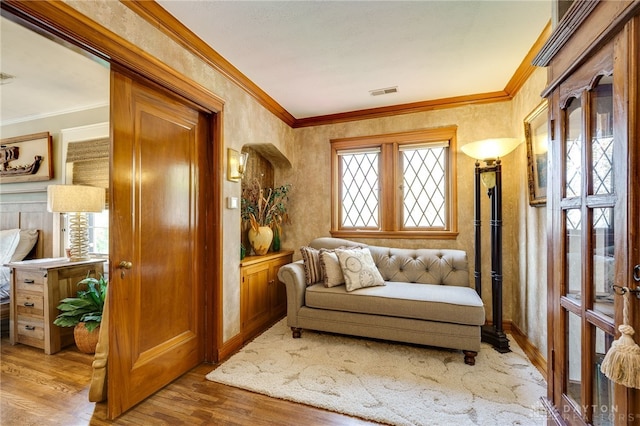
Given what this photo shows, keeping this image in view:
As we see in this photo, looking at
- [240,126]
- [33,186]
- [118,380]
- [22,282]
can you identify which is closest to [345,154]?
[240,126]

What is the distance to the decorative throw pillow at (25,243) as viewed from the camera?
10.3 feet

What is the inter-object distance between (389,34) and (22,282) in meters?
3.98

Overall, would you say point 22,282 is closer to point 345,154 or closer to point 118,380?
point 118,380

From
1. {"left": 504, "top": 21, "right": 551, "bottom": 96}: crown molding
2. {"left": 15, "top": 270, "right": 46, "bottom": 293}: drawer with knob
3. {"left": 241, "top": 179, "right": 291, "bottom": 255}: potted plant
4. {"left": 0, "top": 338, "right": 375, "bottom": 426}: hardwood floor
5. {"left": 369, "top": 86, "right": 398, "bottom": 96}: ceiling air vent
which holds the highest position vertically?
{"left": 369, "top": 86, "right": 398, "bottom": 96}: ceiling air vent

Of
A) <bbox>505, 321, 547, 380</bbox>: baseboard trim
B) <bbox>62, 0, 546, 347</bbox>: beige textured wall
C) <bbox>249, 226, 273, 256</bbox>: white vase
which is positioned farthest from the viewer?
<bbox>249, 226, 273, 256</bbox>: white vase

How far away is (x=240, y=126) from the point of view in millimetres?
2650

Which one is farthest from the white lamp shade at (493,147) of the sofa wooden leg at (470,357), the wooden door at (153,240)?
the wooden door at (153,240)

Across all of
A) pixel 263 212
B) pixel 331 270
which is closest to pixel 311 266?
pixel 331 270

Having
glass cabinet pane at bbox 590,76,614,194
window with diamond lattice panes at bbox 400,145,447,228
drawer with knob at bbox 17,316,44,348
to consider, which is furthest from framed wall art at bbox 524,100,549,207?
drawer with knob at bbox 17,316,44,348

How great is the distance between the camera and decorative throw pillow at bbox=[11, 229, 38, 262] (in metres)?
3.13

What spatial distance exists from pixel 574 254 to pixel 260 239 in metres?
2.68

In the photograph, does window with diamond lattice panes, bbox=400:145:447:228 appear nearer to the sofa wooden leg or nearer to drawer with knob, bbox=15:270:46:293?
the sofa wooden leg

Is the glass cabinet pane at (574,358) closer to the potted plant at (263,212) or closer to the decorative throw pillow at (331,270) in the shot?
the decorative throw pillow at (331,270)

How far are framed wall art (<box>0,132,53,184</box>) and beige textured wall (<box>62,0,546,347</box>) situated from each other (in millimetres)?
2566
